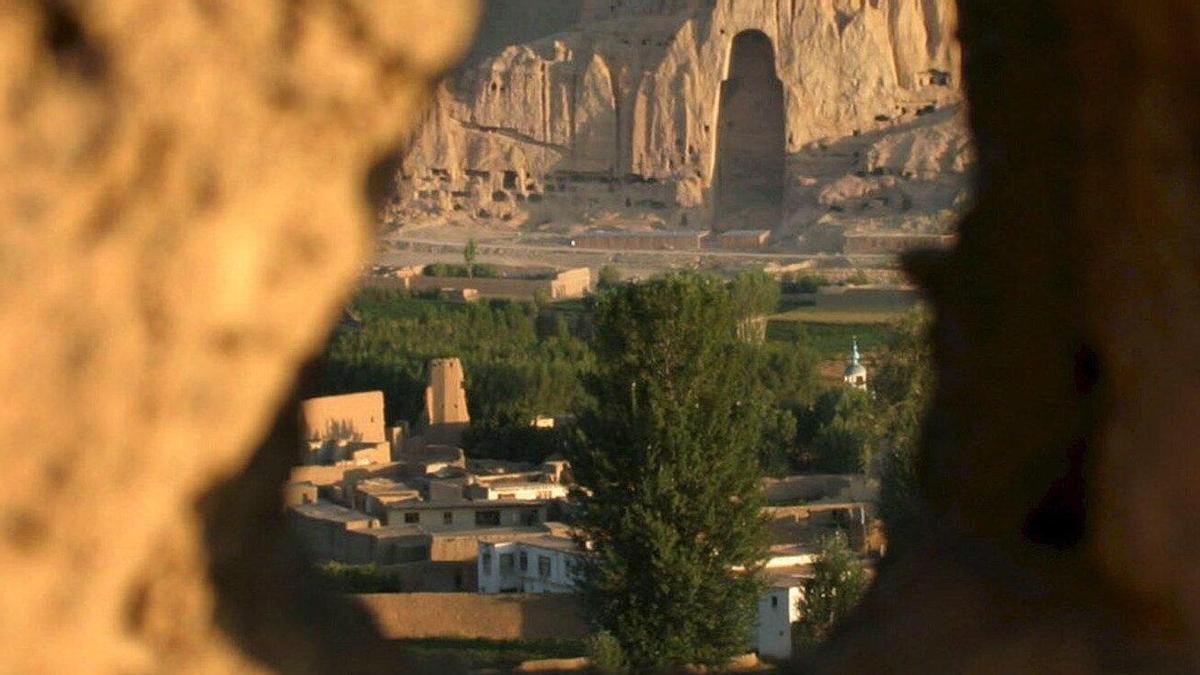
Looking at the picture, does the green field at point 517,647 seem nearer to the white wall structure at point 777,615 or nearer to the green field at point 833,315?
the white wall structure at point 777,615

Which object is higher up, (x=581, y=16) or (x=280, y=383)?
(x=581, y=16)

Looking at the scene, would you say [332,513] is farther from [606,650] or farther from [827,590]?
[606,650]

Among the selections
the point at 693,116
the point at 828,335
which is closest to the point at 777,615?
the point at 828,335

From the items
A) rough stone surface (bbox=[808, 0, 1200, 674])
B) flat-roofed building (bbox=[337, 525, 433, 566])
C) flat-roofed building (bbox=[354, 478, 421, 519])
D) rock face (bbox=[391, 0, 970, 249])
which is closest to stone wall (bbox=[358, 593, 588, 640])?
flat-roofed building (bbox=[337, 525, 433, 566])

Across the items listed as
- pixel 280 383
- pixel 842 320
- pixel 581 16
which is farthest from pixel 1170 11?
pixel 581 16

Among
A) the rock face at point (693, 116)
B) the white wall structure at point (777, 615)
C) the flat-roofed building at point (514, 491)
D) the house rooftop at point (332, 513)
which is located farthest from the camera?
the rock face at point (693, 116)

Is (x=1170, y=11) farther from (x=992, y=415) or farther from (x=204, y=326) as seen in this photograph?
(x=204, y=326)

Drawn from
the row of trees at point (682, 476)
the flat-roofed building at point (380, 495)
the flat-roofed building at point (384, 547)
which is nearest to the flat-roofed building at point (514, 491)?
the flat-roofed building at point (380, 495)

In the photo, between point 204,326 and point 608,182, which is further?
point 608,182
